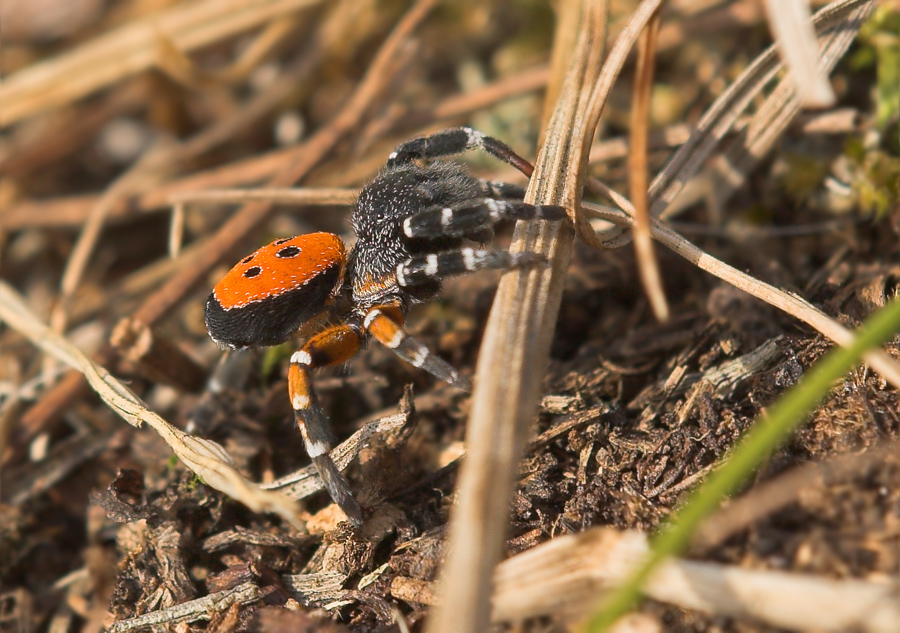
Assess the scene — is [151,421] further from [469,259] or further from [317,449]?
[469,259]

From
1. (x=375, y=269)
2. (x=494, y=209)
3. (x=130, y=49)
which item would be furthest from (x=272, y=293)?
(x=130, y=49)

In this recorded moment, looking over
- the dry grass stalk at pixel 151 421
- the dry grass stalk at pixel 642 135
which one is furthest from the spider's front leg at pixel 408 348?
the dry grass stalk at pixel 642 135

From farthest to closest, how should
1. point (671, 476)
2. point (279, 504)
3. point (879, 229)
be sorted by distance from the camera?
point (879, 229) → point (671, 476) → point (279, 504)

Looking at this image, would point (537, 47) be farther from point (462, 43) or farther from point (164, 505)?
point (164, 505)

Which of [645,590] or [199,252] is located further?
[199,252]

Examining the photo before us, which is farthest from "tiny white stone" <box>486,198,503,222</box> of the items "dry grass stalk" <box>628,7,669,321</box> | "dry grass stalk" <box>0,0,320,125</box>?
"dry grass stalk" <box>0,0,320,125</box>

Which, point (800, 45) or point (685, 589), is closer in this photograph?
point (685, 589)

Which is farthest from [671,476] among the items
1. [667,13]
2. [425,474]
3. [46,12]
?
[46,12]
